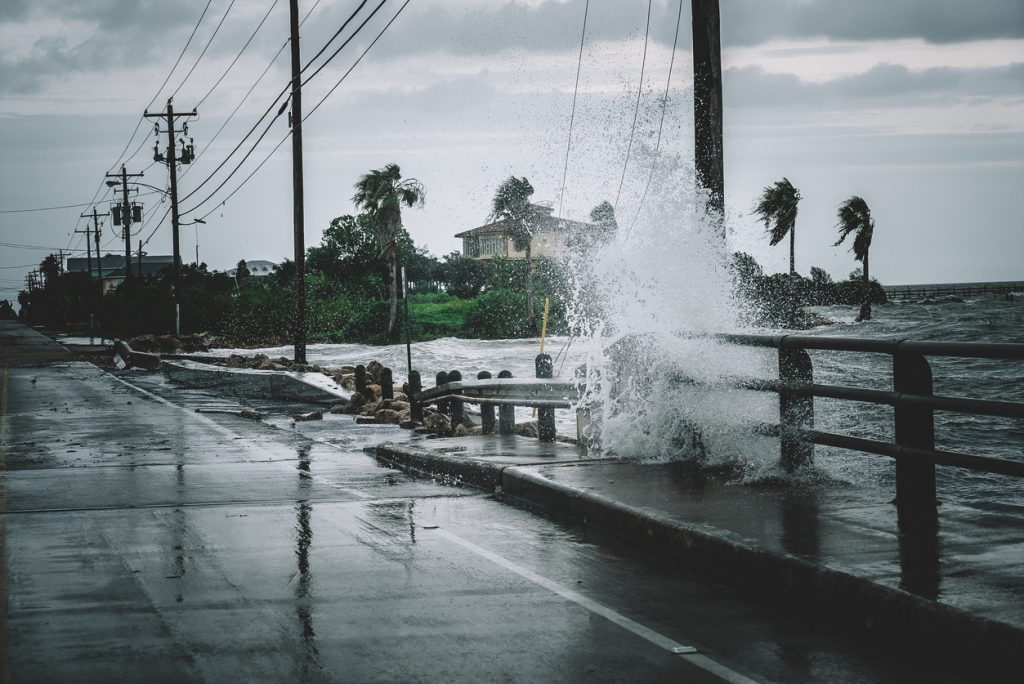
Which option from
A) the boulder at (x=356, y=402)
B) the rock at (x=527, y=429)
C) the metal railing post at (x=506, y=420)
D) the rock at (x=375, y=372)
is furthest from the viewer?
the rock at (x=375, y=372)

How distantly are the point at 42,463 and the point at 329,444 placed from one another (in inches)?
169

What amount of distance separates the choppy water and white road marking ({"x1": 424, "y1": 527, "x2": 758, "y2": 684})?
2.83 metres

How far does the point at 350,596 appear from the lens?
22.9 ft

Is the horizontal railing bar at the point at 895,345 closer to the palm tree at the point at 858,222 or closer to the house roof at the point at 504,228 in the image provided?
the house roof at the point at 504,228

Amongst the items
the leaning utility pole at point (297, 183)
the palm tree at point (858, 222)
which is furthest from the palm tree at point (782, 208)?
the leaning utility pole at point (297, 183)

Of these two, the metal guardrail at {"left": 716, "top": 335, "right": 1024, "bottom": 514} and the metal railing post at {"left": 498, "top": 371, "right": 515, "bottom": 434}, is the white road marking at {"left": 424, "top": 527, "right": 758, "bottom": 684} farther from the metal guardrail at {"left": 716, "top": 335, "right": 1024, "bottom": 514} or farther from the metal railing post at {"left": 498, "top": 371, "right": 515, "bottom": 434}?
the metal railing post at {"left": 498, "top": 371, "right": 515, "bottom": 434}

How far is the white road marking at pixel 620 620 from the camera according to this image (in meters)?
5.43

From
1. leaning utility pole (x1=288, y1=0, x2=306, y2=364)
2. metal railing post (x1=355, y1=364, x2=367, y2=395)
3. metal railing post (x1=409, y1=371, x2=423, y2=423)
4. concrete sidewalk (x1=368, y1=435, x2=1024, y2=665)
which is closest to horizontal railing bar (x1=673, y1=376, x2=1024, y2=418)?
concrete sidewalk (x1=368, y1=435, x2=1024, y2=665)

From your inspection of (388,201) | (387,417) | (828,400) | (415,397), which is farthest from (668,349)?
(388,201)

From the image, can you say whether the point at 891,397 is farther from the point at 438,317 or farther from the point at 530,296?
the point at 438,317

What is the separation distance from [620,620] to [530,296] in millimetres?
79492

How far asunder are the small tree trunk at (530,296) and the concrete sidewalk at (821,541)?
69968mm

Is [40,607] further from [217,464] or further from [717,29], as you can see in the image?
[717,29]

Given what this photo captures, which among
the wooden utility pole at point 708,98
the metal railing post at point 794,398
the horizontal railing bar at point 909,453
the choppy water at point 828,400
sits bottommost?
the choppy water at point 828,400
